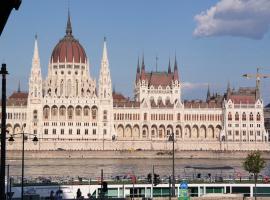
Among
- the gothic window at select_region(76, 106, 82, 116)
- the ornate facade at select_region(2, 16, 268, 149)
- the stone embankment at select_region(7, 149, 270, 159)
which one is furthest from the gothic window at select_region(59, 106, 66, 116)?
the stone embankment at select_region(7, 149, 270, 159)

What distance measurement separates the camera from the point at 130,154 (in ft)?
389

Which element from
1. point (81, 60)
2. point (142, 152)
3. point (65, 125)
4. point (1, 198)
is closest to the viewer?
point (1, 198)

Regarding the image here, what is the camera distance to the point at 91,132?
129 metres

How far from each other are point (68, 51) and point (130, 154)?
2805cm

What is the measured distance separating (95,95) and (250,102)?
3004 centimetres

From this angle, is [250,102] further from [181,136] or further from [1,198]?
[1,198]

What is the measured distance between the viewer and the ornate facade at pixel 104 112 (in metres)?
129

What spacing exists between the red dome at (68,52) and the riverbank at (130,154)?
81.2ft

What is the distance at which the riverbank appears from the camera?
4469 inches

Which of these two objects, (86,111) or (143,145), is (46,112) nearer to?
(86,111)

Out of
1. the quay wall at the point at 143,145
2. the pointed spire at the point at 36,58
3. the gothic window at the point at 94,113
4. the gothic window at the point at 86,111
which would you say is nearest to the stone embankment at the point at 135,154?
the quay wall at the point at 143,145

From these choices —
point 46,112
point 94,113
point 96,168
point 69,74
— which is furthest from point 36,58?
→ point 96,168

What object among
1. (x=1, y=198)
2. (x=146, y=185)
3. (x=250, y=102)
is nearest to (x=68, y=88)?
(x=250, y=102)

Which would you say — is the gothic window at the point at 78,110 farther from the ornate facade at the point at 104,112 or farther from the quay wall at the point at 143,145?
the quay wall at the point at 143,145
